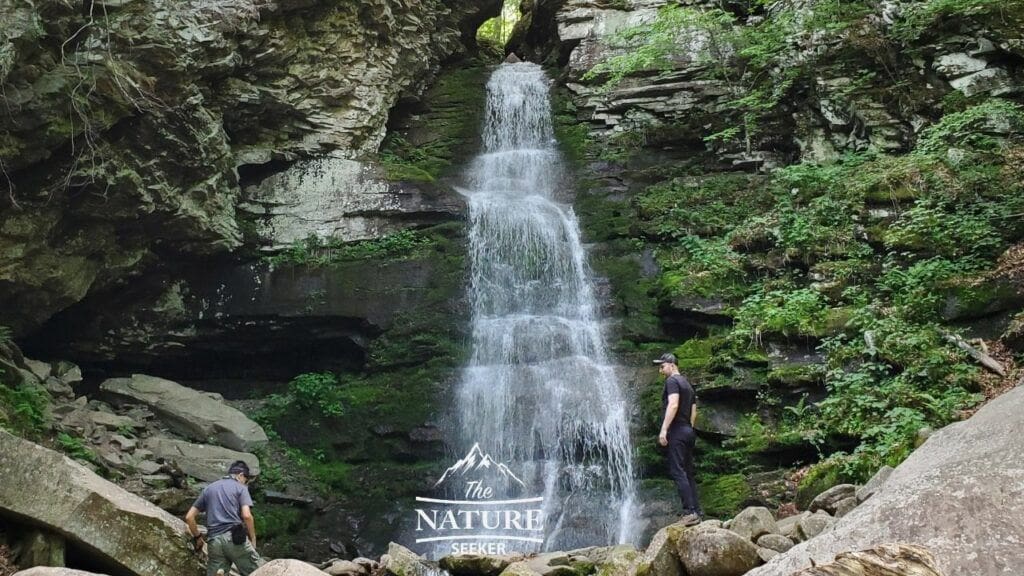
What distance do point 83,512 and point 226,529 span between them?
1095mm

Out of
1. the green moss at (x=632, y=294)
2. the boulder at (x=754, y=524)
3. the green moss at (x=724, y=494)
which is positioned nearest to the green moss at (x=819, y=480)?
the green moss at (x=724, y=494)

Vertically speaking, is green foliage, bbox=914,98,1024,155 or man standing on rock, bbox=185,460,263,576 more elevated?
green foliage, bbox=914,98,1024,155

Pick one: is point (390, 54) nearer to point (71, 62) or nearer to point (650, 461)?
point (71, 62)

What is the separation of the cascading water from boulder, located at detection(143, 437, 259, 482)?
3.44 meters

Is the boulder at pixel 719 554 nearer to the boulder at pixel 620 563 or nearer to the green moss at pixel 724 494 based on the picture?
the boulder at pixel 620 563

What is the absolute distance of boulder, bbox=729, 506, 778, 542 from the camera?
19.6 ft

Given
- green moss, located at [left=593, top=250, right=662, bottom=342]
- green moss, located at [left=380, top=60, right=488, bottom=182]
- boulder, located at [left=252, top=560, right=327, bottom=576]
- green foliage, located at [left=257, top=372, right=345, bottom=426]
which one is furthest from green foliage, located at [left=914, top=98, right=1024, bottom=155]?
boulder, located at [left=252, top=560, right=327, bottom=576]

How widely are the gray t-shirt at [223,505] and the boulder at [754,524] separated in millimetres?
4088

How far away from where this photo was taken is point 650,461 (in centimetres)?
1088

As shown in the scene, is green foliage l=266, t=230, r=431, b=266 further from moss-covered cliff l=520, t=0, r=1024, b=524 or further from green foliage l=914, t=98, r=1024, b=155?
green foliage l=914, t=98, r=1024, b=155

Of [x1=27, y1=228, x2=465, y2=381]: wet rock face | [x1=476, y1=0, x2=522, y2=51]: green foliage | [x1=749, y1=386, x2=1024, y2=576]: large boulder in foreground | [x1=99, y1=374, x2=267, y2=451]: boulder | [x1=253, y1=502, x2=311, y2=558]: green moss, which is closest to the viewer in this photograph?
[x1=749, y1=386, x2=1024, y2=576]: large boulder in foreground

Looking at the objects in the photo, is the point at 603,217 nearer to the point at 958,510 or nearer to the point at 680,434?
the point at 680,434

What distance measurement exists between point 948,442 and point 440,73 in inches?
634

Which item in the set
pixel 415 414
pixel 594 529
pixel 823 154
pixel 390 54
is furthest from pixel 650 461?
pixel 390 54
